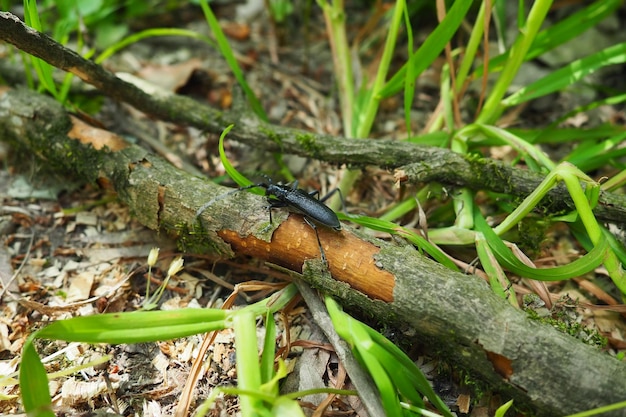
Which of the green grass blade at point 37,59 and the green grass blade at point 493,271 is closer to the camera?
the green grass blade at point 493,271

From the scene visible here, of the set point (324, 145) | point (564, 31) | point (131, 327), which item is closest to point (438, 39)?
point (324, 145)

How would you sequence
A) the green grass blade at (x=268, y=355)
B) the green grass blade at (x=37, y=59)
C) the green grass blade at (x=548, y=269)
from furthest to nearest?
the green grass blade at (x=37, y=59), the green grass blade at (x=548, y=269), the green grass blade at (x=268, y=355)

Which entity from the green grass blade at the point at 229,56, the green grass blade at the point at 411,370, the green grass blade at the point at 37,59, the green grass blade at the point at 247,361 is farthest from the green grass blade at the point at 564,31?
the green grass blade at the point at 37,59

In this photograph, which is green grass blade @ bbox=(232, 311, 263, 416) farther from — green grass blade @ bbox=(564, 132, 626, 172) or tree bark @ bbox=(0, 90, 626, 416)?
green grass blade @ bbox=(564, 132, 626, 172)

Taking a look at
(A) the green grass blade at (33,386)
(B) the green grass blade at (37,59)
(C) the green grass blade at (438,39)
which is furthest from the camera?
(C) the green grass blade at (438,39)

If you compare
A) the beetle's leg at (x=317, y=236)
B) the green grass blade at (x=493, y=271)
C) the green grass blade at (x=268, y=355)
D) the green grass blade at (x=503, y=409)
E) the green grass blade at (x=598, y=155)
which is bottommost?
the green grass blade at (x=503, y=409)

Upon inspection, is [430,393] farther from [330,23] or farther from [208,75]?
[208,75]

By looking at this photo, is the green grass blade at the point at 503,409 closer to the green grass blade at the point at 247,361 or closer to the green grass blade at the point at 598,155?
the green grass blade at the point at 247,361

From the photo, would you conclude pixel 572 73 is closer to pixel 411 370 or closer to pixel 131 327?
pixel 411 370
